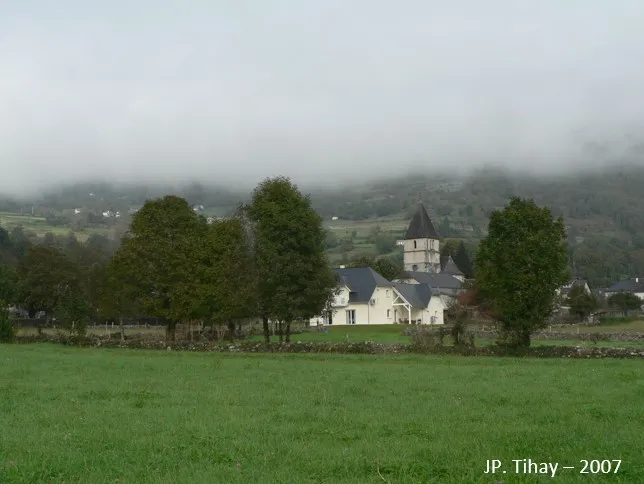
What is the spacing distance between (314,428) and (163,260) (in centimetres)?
4603

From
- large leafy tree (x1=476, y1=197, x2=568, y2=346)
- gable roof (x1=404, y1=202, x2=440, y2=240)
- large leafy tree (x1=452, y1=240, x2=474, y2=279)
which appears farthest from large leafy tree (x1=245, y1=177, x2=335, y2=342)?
large leafy tree (x1=452, y1=240, x2=474, y2=279)

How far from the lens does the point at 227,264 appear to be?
2181 inches

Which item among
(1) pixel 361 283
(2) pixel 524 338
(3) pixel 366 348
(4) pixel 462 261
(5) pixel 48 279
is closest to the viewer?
(2) pixel 524 338

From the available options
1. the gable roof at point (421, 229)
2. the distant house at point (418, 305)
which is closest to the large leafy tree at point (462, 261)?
the gable roof at point (421, 229)

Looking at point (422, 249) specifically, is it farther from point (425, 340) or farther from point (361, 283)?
point (425, 340)

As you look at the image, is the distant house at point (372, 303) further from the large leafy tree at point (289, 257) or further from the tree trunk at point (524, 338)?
the tree trunk at point (524, 338)

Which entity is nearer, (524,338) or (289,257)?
(524,338)

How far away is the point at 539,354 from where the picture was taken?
1613 inches

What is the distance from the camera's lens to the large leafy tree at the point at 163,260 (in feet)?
186

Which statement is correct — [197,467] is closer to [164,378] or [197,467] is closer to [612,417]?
[612,417]

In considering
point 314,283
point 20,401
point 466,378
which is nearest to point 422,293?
point 314,283

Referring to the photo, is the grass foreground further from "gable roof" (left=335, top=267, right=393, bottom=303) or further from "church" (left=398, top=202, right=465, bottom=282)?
"church" (left=398, top=202, right=465, bottom=282)

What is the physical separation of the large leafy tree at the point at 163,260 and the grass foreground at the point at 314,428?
32244 mm

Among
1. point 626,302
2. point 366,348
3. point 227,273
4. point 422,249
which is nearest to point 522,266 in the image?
point 366,348
